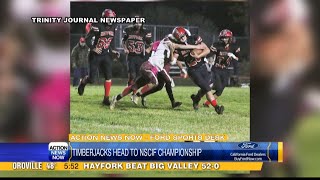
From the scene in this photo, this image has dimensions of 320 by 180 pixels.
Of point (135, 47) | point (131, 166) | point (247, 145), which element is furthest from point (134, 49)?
point (247, 145)

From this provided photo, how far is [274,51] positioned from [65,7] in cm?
201

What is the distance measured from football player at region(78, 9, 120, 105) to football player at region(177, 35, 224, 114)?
678mm

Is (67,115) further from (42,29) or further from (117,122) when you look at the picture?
Answer: (42,29)

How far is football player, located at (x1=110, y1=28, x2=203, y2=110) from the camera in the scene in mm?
4656

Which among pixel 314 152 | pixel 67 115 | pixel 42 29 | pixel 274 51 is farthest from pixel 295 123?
pixel 42 29

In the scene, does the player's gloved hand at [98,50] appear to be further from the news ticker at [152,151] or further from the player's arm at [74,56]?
the news ticker at [152,151]

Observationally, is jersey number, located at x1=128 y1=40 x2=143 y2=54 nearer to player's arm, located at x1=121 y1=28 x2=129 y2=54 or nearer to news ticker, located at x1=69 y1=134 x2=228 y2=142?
player's arm, located at x1=121 y1=28 x2=129 y2=54

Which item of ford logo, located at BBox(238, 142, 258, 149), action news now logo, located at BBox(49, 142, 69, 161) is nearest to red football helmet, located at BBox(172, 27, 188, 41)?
ford logo, located at BBox(238, 142, 258, 149)

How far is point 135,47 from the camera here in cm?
467

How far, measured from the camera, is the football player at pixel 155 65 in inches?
183

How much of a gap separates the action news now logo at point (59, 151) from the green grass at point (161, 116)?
0.56 ft

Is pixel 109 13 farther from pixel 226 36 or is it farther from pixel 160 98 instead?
pixel 226 36

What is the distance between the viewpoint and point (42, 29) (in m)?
4.48

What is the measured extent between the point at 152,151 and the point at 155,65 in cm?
84
